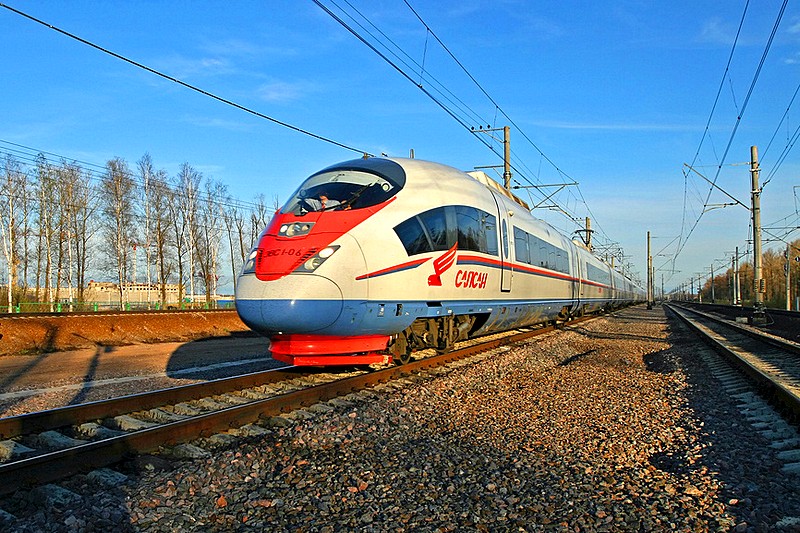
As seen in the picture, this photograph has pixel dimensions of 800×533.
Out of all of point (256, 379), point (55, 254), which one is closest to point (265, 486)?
point (256, 379)

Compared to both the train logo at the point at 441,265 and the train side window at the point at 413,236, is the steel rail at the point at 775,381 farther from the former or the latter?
the train side window at the point at 413,236

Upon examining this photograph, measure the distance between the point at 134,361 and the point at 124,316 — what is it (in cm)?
644

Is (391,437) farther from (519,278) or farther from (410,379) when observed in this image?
(519,278)

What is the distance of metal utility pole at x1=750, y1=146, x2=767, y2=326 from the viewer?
23.2 meters

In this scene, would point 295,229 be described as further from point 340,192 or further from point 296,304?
point 296,304

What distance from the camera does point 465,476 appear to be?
4324mm

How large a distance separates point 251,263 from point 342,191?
5.29 feet

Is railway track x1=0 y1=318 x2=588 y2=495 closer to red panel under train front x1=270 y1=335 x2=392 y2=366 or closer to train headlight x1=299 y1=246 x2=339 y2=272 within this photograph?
red panel under train front x1=270 y1=335 x2=392 y2=366

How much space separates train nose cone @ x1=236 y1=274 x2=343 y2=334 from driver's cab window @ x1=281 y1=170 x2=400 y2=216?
128 cm

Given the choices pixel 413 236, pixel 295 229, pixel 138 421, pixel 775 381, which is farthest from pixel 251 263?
pixel 775 381

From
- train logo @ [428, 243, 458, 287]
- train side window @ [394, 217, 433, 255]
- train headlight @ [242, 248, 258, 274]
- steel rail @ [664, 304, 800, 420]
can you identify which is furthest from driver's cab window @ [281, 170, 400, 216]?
steel rail @ [664, 304, 800, 420]

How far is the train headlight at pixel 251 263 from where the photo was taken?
24.4 ft

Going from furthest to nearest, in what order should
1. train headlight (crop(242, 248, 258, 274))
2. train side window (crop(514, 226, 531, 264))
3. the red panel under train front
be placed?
train side window (crop(514, 226, 531, 264))
train headlight (crop(242, 248, 258, 274))
the red panel under train front

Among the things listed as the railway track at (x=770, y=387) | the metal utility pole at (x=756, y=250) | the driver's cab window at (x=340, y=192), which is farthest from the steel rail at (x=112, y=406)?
the metal utility pole at (x=756, y=250)
